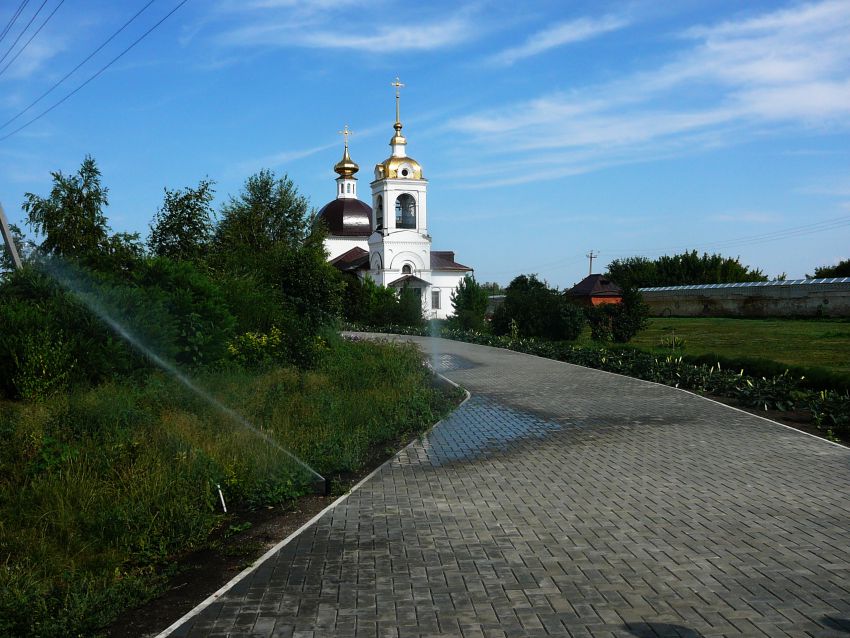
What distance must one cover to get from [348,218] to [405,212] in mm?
10640

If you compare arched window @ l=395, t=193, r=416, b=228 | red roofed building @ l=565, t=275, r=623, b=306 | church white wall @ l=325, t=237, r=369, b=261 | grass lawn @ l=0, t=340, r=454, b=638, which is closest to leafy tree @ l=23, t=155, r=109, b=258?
grass lawn @ l=0, t=340, r=454, b=638

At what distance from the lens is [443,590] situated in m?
5.58

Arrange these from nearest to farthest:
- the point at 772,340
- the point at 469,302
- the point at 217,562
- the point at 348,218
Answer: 1. the point at 217,562
2. the point at 772,340
3. the point at 469,302
4. the point at 348,218

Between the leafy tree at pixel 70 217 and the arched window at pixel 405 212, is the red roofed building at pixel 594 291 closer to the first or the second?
the arched window at pixel 405 212

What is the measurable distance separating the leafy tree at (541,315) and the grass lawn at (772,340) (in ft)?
7.88

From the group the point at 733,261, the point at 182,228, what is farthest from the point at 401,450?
the point at 733,261

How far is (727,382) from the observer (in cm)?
1527

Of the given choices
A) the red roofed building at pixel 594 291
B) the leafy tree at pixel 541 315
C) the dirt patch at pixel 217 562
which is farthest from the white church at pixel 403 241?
the dirt patch at pixel 217 562

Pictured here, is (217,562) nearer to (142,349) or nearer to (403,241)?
(142,349)

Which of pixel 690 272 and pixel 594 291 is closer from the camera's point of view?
pixel 594 291

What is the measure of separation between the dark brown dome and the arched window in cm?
974

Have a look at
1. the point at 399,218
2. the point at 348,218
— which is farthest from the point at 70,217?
the point at 348,218

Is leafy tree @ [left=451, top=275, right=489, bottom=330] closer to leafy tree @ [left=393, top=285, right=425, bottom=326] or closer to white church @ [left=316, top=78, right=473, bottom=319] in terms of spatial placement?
leafy tree @ [left=393, top=285, right=425, bottom=326]

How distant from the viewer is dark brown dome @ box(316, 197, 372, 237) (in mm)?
71312
